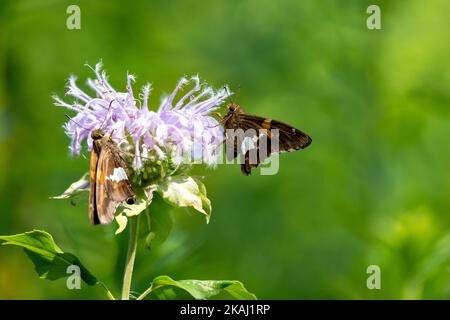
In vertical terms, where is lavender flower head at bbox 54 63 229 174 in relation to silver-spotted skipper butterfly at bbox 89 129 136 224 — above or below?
above

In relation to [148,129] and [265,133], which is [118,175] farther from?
[265,133]

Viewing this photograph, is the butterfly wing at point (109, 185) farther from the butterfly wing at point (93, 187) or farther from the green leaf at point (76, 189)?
the green leaf at point (76, 189)

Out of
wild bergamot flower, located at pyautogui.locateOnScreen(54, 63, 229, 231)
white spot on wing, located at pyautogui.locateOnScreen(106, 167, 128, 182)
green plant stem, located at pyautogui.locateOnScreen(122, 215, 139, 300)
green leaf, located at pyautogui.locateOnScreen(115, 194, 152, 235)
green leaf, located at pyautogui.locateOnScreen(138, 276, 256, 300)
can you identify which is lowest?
green leaf, located at pyautogui.locateOnScreen(138, 276, 256, 300)

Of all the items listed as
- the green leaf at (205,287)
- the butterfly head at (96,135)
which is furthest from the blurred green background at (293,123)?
the green leaf at (205,287)

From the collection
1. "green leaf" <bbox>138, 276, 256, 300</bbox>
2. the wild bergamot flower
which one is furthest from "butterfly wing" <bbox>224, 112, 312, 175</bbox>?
"green leaf" <bbox>138, 276, 256, 300</bbox>

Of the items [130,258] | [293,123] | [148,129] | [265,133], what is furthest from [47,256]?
[293,123]

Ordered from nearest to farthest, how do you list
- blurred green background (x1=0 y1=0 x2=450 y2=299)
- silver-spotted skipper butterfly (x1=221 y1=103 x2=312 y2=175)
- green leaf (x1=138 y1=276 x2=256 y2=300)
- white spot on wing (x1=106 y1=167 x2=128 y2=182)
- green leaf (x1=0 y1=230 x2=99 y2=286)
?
green leaf (x1=138 y1=276 x2=256 y2=300)
green leaf (x1=0 y1=230 x2=99 y2=286)
white spot on wing (x1=106 y1=167 x2=128 y2=182)
silver-spotted skipper butterfly (x1=221 y1=103 x2=312 y2=175)
blurred green background (x1=0 y1=0 x2=450 y2=299)

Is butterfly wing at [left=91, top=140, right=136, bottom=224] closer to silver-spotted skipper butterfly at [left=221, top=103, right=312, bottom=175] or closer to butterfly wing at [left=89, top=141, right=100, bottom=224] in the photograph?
butterfly wing at [left=89, top=141, right=100, bottom=224]

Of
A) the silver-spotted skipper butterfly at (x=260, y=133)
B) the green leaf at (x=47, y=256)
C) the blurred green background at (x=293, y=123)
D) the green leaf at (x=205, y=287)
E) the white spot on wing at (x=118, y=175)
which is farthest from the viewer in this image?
the blurred green background at (x=293, y=123)
